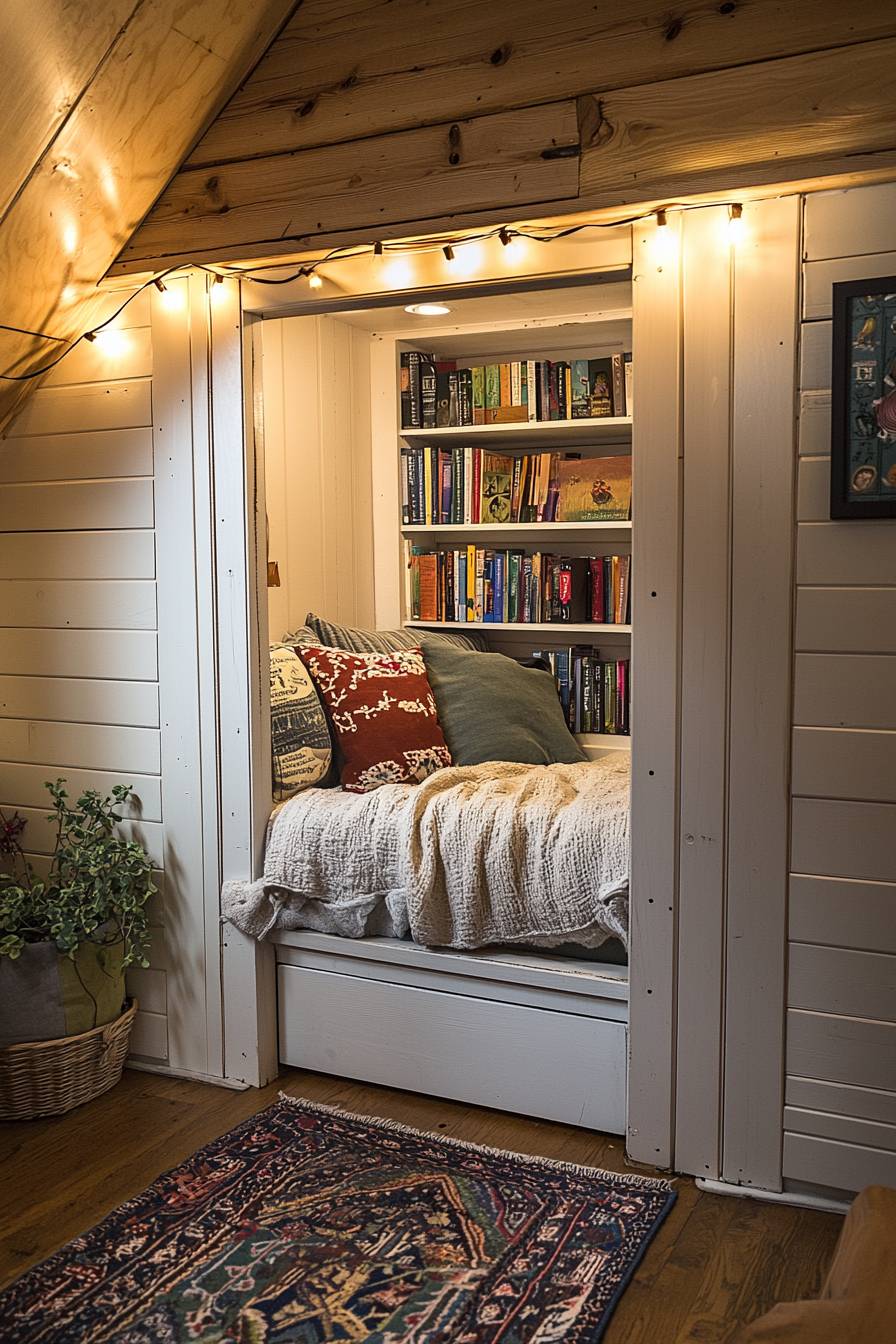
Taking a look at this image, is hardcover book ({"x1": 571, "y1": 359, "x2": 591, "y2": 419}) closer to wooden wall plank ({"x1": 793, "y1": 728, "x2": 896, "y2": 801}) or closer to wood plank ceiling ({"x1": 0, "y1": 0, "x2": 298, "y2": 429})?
wood plank ceiling ({"x1": 0, "y1": 0, "x2": 298, "y2": 429})

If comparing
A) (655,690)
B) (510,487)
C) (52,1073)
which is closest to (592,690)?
(510,487)

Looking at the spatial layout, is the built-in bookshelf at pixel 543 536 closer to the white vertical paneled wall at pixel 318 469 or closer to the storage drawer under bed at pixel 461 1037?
the white vertical paneled wall at pixel 318 469

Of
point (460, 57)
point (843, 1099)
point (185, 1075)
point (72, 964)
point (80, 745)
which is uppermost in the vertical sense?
point (460, 57)

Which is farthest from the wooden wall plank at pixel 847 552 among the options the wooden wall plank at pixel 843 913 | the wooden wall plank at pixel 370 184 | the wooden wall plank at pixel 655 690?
the wooden wall plank at pixel 370 184

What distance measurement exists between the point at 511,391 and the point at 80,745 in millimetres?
1682

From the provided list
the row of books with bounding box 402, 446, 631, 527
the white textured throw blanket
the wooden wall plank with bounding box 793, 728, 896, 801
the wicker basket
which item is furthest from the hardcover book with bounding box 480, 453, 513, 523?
the wicker basket

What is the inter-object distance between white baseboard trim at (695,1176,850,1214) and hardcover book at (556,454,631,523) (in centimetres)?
187

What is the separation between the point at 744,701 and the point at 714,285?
2.57 ft

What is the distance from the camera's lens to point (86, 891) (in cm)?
255

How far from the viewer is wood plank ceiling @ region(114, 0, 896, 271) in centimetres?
189

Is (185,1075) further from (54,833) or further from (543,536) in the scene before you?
(543,536)

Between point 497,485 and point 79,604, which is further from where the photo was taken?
point 497,485

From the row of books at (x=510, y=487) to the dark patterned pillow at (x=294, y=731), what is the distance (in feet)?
2.97

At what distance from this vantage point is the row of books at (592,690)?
11.1 ft
